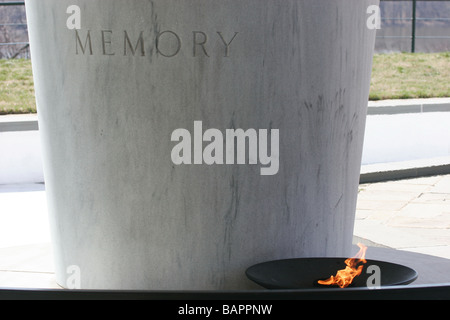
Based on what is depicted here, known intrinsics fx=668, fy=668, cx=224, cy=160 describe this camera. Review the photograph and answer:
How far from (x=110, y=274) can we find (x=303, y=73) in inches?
52.0

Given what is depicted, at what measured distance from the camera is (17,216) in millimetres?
5699

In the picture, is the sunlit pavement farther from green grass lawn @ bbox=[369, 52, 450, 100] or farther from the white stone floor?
green grass lawn @ bbox=[369, 52, 450, 100]

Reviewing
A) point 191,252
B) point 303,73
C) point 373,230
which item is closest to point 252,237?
point 191,252

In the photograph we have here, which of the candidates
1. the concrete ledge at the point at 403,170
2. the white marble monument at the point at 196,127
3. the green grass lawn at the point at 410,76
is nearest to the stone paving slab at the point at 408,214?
the concrete ledge at the point at 403,170

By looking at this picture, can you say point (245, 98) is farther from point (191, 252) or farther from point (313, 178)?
point (191, 252)

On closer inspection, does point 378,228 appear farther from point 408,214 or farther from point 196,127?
point 196,127

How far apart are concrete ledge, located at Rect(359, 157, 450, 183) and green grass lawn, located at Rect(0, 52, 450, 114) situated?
452cm

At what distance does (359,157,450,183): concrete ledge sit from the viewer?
22.9ft

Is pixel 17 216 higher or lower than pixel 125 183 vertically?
lower

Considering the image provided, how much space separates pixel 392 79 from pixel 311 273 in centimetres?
1046

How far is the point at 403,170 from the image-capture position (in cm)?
707

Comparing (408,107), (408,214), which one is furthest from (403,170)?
(408,107)
